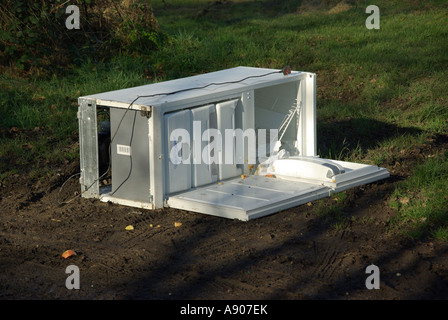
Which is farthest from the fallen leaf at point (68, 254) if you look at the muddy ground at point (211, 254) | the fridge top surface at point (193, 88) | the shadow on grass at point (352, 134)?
the shadow on grass at point (352, 134)

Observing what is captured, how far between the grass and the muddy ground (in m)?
0.41

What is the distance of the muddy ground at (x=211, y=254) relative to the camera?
4125 millimetres

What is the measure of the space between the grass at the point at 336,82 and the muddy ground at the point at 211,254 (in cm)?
41

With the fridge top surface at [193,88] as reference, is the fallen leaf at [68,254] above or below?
below

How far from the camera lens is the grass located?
6816 millimetres

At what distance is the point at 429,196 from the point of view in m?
5.52

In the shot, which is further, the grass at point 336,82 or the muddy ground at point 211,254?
the grass at point 336,82

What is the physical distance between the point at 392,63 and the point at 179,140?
202 inches

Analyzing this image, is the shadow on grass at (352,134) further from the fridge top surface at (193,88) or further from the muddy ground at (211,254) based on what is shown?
the muddy ground at (211,254)

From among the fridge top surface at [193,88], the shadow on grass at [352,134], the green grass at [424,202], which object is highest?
the fridge top surface at [193,88]

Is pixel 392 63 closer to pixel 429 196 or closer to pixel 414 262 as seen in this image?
pixel 429 196

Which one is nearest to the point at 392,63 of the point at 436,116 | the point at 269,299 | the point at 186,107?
the point at 436,116

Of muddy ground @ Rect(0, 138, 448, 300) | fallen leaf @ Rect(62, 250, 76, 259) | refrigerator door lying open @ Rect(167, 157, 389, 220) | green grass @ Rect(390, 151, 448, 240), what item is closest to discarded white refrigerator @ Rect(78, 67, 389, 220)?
refrigerator door lying open @ Rect(167, 157, 389, 220)

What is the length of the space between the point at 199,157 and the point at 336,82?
4179 millimetres
